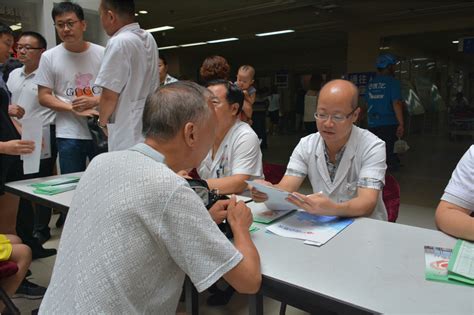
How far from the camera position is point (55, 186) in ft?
6.50

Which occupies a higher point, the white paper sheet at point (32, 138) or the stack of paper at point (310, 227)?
the white paper sheet at point (32, 138)

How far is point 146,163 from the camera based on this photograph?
88 cm

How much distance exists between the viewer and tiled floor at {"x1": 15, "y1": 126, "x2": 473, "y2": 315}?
7.63 feet

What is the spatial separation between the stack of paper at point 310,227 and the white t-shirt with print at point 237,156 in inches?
21.0

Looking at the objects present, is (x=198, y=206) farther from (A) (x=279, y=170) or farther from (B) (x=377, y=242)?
(A) (x=279, y=170)

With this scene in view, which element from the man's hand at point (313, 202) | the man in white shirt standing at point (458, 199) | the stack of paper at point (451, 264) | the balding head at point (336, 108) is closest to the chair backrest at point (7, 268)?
the man's hand at point (313, 202)

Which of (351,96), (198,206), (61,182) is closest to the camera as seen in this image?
(198,206)

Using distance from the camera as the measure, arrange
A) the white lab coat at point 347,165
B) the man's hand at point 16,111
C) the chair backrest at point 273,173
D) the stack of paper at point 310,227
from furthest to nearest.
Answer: the man's hand at point 16,111, the chair backrest at point 273,173, the white lab coat at point 347,165, the stack of paper at point 310,227

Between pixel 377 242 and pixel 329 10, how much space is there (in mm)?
7165

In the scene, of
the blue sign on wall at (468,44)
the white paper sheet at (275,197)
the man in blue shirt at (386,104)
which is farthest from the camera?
the blue sign on wall at (468,44)

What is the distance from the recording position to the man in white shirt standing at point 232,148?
1956 mm

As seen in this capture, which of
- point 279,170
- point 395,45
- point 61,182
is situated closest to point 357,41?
point 395,45

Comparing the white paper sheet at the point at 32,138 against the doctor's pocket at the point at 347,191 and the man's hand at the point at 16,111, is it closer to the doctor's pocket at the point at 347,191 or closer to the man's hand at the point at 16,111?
the man's hand at the point at 16,111

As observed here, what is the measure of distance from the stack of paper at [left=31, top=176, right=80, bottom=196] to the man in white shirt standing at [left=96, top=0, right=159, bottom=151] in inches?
11.6
